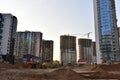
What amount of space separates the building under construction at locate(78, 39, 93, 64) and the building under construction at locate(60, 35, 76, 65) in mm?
5618

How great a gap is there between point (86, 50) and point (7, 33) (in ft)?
224

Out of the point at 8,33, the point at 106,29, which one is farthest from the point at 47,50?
the point at 106,29

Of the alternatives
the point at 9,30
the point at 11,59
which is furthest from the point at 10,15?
the point at 11,59

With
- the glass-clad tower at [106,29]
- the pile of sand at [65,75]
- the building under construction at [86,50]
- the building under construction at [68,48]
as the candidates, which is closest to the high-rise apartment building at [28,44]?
the building under construction at [68,48]

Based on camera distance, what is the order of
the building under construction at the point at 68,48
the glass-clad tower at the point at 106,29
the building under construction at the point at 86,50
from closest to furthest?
the glass-clad tower at the point at 106,29 → the building under construction at the point at 68,48 → the building under construction at the point at 86,50

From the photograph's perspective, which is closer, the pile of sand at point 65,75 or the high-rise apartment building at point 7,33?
the pile of sand at point 65,75

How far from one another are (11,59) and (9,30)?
95.1ft

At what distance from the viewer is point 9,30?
→ 3334 inches

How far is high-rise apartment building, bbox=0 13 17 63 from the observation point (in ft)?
266

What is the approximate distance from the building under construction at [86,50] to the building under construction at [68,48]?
221 inches

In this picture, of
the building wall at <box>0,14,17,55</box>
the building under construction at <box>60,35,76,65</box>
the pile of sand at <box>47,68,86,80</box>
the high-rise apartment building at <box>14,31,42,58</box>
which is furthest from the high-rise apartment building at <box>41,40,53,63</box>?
the pile of sand at <box>47,68,86,80</box>

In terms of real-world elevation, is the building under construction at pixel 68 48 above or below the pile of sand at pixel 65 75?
above

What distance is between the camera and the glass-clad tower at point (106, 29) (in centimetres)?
9431

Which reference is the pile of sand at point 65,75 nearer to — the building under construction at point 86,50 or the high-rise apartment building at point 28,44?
the high-rise apartment building at point 28,44
